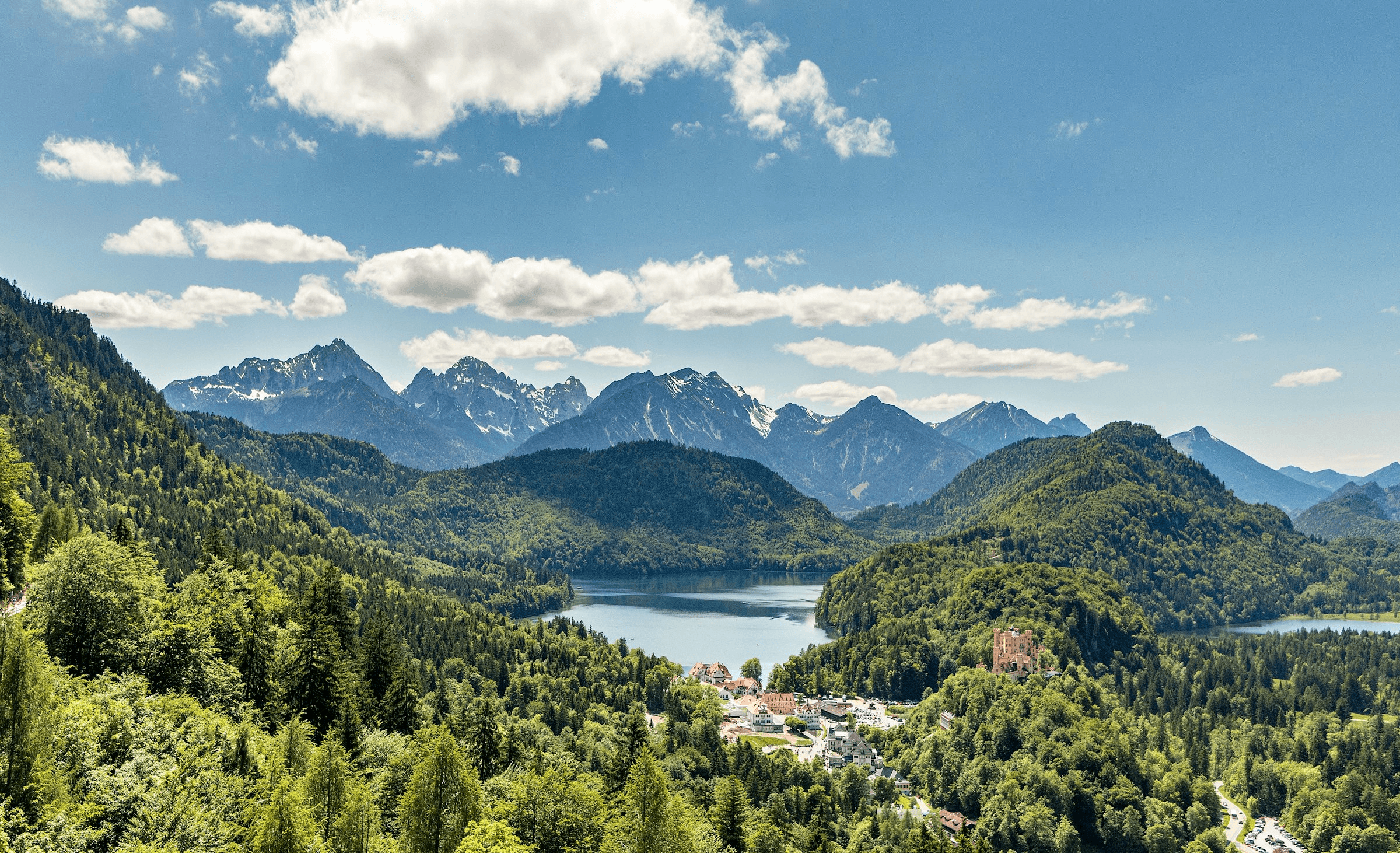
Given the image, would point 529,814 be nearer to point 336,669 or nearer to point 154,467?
point 336,669

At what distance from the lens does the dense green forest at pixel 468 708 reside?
30.6 metres

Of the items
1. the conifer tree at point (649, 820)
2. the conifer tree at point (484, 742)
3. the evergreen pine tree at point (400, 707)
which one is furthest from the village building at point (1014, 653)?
the conifer tree at point (649, 820)

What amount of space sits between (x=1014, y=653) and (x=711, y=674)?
59.0 metres

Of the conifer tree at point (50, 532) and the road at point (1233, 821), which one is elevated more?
the conifer tree at point (50, 532)

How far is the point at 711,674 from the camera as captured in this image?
156 m

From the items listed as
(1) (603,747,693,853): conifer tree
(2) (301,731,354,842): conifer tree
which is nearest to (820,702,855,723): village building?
(1) (603,747,693,853): conifer tree

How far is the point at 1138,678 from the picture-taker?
518 ft

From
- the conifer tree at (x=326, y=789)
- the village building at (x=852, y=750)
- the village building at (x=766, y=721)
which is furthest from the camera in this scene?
the village building at (x=766, y=721)

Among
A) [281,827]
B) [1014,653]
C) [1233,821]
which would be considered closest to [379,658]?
[281,827]

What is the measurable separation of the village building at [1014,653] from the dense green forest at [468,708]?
16.1ft

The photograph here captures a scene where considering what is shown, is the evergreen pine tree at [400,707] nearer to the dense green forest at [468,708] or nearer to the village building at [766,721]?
the dense green forest at [468,708]

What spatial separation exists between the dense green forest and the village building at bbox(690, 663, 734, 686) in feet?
36.8

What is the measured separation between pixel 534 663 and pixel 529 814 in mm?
90204

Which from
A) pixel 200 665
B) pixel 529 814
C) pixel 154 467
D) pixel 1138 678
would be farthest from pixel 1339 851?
pixel 154 467
